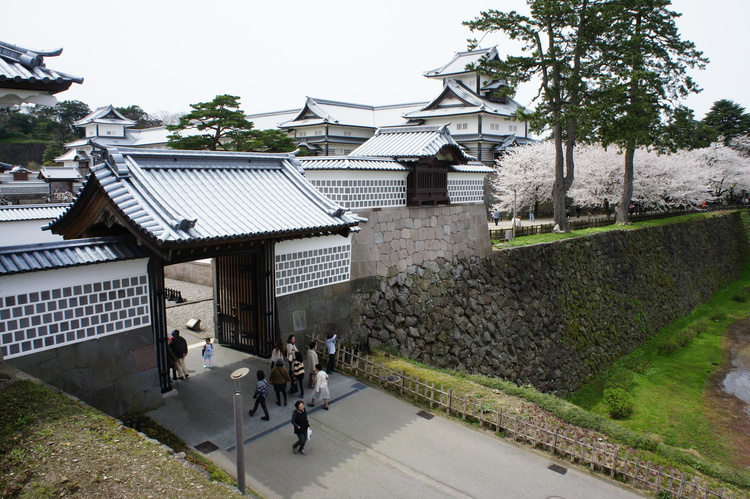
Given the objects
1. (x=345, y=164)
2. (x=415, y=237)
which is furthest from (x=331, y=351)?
(x=415, y=237)

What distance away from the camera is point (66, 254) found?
8.98 meters

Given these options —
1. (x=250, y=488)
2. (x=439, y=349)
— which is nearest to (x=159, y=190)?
(x=250, y=488)

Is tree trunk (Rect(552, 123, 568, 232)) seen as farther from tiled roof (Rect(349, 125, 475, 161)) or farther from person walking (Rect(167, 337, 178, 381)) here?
person walking (Rect(167, 337, 178, 381))

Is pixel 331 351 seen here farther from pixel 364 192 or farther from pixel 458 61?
pixel 458 61

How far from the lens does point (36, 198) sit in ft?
128

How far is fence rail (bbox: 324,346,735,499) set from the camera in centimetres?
915

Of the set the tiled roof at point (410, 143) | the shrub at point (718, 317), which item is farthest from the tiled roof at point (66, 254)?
the shrub at point (718, 317)

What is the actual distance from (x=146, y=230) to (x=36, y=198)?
37384 mm

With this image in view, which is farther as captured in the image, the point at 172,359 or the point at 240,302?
the point at 240,302

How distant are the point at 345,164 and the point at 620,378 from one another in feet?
49.8

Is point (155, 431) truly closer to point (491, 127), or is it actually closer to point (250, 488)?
point (250, 488)

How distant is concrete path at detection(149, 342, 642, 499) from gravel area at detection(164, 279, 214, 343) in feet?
14.9

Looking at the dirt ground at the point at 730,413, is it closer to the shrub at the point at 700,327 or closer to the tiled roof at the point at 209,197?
the shrub at the point at 700,327

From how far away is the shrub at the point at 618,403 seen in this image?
58.6 ft
